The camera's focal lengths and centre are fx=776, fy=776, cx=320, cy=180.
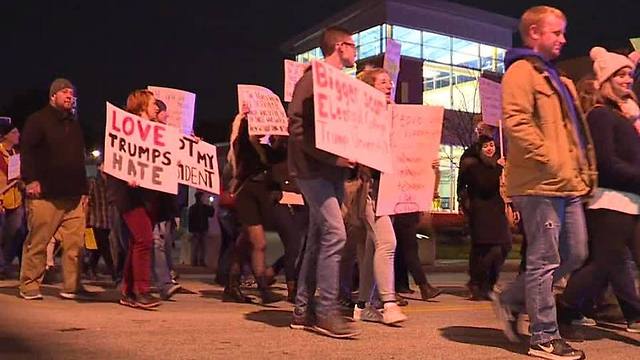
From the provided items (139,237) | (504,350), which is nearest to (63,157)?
(139,237)

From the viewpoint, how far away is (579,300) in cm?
529

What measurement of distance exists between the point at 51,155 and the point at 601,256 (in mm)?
4673

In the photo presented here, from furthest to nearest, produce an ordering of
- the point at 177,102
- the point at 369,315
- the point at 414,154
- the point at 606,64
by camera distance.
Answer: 1. the point at 177,102
2. the point at 414,154
3. the point at 369,315
4. the point at 606,64

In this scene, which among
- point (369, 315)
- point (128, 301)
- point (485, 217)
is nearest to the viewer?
point (369, 315)

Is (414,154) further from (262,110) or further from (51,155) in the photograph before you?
(51,155)

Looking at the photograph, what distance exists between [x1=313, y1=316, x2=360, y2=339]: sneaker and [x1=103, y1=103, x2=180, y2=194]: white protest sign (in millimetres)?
2340

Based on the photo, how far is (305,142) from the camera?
5.10 meters

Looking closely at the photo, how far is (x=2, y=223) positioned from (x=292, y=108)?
6.40 metres

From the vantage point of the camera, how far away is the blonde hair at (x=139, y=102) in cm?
696

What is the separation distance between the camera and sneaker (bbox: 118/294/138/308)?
6562mm

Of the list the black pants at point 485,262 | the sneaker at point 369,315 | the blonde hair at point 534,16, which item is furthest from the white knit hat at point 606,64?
the black pants at point 485,262

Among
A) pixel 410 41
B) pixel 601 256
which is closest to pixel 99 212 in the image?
pixel 601 256

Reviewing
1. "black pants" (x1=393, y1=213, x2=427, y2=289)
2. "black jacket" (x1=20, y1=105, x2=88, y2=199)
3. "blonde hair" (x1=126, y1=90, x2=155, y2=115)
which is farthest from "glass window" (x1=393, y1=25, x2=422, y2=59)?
"black jacket" (x1=20, y1=105, x2=88, y2=199)

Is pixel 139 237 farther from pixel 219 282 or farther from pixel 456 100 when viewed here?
pixel 456 100
